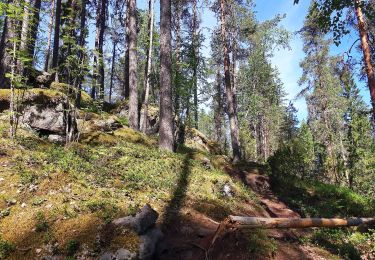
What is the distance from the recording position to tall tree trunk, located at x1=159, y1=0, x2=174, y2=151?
12.9m

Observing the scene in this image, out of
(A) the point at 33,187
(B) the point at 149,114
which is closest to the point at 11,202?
(A) the point at 33,187

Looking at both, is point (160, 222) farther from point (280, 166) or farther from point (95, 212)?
point (280, 166)

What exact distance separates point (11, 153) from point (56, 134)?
2879 mm

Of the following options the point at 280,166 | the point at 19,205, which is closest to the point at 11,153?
the point at 19,205

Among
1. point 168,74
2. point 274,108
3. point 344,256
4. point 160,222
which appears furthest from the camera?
point 274,108

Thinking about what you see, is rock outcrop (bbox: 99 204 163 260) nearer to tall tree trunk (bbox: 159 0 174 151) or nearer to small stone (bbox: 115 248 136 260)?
small stone (bbox: 115 248 136 260)

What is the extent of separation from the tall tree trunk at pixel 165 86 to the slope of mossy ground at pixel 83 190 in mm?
986

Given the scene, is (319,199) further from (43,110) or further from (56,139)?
(43,110)

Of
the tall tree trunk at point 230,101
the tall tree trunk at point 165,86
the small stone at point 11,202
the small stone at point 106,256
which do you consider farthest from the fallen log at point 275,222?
the tall tree trunk at point 230,101

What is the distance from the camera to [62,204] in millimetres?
6527

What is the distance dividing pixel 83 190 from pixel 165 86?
22.7 ft

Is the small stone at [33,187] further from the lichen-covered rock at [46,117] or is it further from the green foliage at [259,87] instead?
the green foliage at [259,87]

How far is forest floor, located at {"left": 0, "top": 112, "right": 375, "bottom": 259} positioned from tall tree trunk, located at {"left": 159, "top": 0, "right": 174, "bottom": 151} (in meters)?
0.93

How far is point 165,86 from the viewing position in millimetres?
13219
